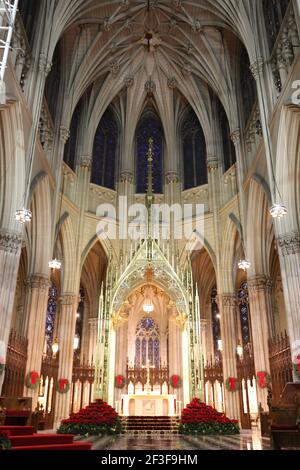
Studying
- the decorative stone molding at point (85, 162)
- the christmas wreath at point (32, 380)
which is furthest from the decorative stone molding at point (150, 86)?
the christmas wreath at point (32, 380)

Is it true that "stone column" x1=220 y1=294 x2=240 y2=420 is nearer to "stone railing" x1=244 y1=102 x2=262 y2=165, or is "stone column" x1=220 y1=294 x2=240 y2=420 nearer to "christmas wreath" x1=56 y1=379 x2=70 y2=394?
"stone railing" x1=244 y1=102 x2=262 y2=165

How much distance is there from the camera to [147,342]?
29.3 metres

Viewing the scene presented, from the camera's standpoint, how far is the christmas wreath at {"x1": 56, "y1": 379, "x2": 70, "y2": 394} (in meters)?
20.1

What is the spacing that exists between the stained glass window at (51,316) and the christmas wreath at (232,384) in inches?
417

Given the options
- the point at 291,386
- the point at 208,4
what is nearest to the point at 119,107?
the point at 208,4

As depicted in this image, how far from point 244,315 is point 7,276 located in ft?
54.9

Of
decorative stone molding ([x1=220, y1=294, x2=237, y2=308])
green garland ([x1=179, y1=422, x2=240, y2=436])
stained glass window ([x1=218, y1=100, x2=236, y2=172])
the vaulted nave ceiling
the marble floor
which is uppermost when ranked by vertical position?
the vaulted nave ceiling

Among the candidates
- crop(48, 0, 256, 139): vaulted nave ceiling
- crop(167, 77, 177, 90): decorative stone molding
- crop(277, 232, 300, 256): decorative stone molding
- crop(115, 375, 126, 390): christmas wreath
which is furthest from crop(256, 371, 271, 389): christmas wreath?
crop(167, 77, 177, 90): decorative stone molding

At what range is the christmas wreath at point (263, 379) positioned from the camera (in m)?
17.2

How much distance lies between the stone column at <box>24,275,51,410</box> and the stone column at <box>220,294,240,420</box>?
9.28 meters

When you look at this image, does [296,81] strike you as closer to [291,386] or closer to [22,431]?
[291,386]

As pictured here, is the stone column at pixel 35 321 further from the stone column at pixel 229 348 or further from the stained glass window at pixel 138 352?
the stained glass window at pixel 138 352

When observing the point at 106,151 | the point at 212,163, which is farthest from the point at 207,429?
the point at 106,151

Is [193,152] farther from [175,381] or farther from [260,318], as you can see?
[175,381]
